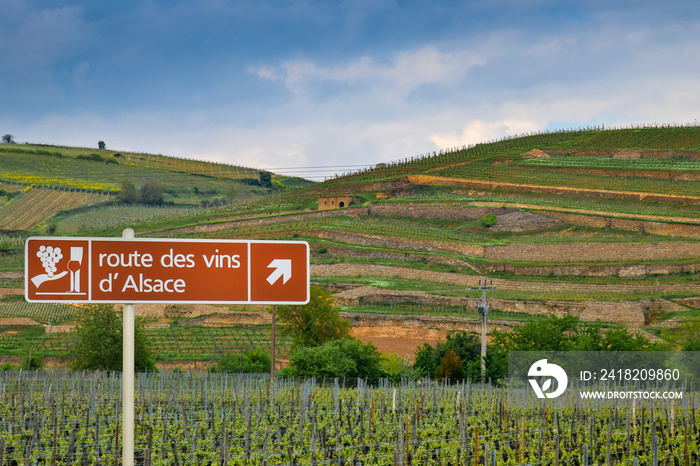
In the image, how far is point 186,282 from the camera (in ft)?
16.8

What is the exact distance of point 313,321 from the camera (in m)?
43.8

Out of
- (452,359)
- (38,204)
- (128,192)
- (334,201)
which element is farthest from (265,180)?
(452,359)

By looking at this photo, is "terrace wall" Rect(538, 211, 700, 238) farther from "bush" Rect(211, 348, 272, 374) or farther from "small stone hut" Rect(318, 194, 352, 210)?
"bush" Rect(211, 348, 272, 374)

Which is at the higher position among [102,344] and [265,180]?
[265,180]

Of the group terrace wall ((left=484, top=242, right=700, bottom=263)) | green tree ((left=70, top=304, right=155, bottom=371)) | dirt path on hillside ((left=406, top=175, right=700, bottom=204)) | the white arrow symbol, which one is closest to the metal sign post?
the white arrow symbol

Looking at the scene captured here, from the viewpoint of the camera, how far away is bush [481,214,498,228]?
87.0 m

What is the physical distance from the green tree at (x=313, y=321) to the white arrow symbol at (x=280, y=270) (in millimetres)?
38062

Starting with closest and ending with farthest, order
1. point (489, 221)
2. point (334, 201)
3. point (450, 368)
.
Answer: point (450, 368)
point (489, 221)
point (334, 201)

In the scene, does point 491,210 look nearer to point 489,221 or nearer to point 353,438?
point 489,221

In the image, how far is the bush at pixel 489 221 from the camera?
87000 mm

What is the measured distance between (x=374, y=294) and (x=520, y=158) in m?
53.9

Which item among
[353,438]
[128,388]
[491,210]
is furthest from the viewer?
[491,210]

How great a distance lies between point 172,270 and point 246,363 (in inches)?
1528

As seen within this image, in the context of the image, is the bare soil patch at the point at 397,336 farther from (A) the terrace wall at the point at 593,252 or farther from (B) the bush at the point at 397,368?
(A) the terrace wall at the point at 593,252
